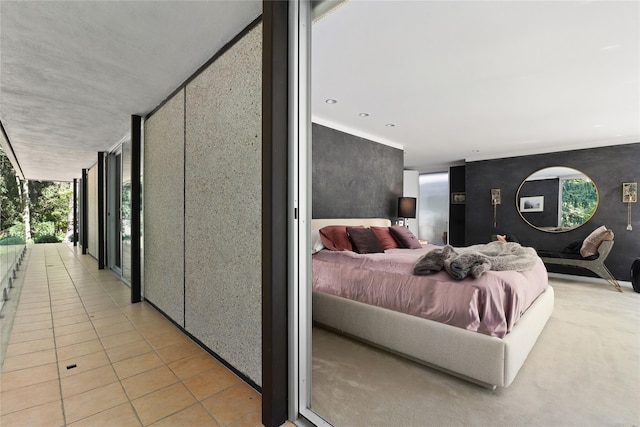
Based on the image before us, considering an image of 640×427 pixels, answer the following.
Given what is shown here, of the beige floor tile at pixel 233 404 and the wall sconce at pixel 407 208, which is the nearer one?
the beige floor tile at pixel 233 404

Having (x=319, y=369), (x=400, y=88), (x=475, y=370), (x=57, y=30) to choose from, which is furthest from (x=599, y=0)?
(x=57, y=30)

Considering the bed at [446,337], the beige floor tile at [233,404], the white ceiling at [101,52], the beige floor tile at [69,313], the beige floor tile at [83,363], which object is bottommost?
the beige floor tile at [233,404]

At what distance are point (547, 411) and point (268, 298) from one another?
1841 millimetres

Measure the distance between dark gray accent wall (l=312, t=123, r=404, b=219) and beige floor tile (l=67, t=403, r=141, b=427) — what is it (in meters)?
2.95

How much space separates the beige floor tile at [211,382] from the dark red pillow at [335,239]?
170 cm

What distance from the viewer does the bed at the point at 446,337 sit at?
193 centimetres

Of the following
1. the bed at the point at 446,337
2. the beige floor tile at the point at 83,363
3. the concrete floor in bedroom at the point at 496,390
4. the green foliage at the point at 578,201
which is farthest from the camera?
the green foliage at the point at 578,201

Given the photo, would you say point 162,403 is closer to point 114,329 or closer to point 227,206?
point 227,206

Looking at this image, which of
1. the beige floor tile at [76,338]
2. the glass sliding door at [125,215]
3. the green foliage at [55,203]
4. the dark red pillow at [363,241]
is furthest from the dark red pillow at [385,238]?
the green foliage at [55,203]

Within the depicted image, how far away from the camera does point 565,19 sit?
83.4 inches

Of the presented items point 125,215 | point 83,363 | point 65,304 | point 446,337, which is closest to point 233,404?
point 83,363

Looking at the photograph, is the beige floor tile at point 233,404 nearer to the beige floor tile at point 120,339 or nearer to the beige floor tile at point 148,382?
the beige floor tile at point 148,382

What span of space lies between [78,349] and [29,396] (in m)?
0.67

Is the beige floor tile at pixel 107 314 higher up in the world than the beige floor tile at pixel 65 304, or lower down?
higher up
